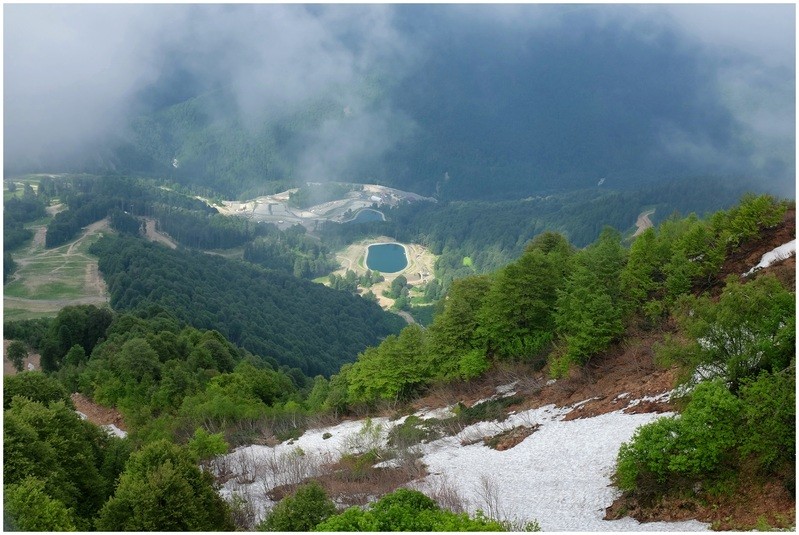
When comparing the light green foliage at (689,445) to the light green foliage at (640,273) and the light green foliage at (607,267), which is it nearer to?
the light green foliage at (607,267)

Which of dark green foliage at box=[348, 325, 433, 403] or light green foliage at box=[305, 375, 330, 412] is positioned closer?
dark green foliage at box=[348, 325, 433, 403]

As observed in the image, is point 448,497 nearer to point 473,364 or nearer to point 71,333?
point 473,364

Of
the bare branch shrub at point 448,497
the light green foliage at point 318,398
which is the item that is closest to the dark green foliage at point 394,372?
the light green foliage at point 318,398

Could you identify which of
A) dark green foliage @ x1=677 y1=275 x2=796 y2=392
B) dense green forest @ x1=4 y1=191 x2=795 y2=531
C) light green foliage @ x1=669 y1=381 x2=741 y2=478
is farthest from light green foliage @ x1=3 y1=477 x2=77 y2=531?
dark green foliage @ x1=677 y1=275 x2=796 y2=392

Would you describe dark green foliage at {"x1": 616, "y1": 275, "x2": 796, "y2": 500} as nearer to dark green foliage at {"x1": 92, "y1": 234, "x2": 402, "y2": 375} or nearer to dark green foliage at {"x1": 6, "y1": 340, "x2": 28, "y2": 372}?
dark green foliage at {"x1": 6, "y1": 340, "x2": 28, "y2": 372}

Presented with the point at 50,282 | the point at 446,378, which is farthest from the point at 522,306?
the point at 50,282

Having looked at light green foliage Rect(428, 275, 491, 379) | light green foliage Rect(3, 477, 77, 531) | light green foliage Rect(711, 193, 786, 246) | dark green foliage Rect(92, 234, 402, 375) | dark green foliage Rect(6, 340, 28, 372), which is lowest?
light green foliage Rect(3, 477, 77, 531)
